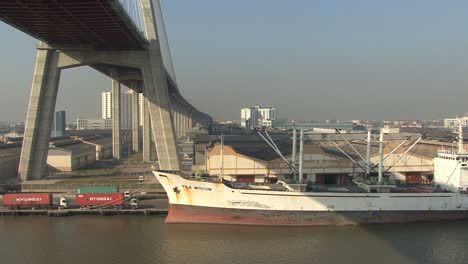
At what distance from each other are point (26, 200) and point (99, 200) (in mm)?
3843

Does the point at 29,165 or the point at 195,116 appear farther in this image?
the point at 195,116

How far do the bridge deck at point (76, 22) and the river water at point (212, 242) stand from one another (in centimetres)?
1098

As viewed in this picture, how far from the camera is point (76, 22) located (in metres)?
23.6

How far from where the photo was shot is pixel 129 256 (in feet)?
50.7

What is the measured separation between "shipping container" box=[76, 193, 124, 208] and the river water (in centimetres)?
103

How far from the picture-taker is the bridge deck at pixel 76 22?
20578 mm

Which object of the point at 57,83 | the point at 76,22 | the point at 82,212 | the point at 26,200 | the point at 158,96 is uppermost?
the point at 76,22

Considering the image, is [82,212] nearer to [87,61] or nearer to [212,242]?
[212,242]

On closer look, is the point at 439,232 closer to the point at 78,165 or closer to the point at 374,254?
the point at 374,254

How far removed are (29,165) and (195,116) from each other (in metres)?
101

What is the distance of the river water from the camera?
1533cm

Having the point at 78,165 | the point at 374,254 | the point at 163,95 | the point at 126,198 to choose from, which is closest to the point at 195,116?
the point at 78,165

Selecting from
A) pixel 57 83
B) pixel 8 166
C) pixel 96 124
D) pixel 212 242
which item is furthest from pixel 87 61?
pixel 96 124

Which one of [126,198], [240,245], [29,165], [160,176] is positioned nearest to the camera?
[240,245]
